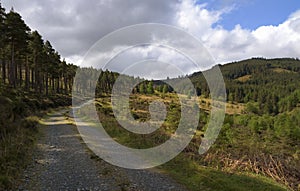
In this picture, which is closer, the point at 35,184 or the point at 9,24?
the point at 35,184

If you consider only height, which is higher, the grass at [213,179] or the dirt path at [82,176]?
the dirt path at [82,176]

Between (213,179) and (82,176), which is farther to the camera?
(213,179)

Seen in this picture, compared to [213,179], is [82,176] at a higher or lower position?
higher

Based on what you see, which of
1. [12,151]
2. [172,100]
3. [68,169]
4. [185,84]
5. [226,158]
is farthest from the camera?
[172,100]

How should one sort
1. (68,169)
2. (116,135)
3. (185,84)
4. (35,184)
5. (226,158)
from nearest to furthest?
(35,184) → (68,169) → (226,158) → (116,135) → (185,84)

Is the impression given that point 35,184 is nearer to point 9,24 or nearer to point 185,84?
point 185,84

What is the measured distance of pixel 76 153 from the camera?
13.8 meters

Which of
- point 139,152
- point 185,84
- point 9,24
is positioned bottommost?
point 139,152

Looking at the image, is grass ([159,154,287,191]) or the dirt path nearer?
the dirt path

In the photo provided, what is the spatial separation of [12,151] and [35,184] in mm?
3688

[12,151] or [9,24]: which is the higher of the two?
[9,24]

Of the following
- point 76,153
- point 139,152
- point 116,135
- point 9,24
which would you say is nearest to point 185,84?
point 116,135

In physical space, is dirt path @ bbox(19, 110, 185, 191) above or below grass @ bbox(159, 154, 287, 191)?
above

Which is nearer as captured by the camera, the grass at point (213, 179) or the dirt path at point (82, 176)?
the dirt path at point (82, 176)
